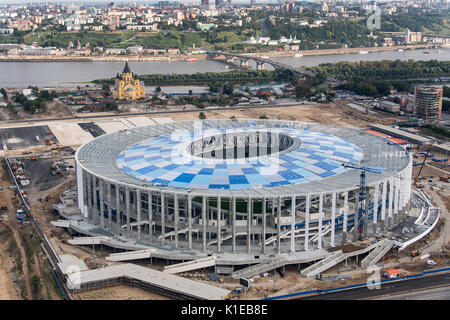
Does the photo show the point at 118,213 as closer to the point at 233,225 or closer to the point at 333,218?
the point at 233,225

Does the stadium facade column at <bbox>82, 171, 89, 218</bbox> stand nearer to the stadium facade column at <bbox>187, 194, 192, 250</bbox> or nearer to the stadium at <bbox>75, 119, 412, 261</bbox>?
the stadium at <bbox>75, 119, 412, 261</bbox>

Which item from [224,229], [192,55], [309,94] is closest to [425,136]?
[309,94]

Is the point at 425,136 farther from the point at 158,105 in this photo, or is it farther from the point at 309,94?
the point at 158,105

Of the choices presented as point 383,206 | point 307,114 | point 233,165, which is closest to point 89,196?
point 233,165

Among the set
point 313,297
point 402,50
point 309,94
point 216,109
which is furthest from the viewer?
point 402,50

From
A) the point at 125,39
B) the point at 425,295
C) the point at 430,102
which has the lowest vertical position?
the point at 425,295

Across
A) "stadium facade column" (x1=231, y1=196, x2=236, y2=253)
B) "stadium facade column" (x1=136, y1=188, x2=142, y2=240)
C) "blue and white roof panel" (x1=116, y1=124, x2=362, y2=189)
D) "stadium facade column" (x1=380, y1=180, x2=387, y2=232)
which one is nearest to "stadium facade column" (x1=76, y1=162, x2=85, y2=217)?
"blue and white roof panel" (x1=116, y1=124, x2=362, y2=189)

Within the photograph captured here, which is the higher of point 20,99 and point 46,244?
point 20,99
